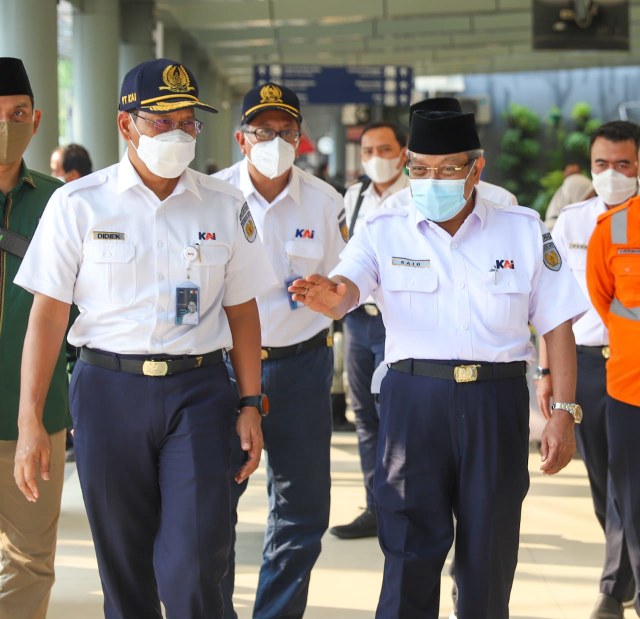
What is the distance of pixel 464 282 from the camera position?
2963 millimetres

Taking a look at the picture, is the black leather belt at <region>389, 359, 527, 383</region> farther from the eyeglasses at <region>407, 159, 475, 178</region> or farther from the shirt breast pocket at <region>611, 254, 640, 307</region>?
the shirt breast pocket at <region>611, 254, 640, 307</region>

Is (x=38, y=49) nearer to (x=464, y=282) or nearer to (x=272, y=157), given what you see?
(x=272, y=157)

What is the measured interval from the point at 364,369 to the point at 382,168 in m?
1.05

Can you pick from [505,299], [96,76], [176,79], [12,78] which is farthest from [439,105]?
[96,76]

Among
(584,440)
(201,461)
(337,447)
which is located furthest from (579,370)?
(337,447)

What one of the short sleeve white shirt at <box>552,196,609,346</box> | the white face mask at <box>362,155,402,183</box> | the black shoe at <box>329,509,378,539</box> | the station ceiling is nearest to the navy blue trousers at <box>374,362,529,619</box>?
the short sleeve white shirt at <box>552,196,609,346</box>

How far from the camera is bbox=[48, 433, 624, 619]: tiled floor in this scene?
4.29 metres

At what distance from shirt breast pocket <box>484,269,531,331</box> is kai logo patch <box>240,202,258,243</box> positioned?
2.15 ft

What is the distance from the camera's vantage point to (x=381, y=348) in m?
5.02

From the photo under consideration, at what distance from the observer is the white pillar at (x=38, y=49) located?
26.9ft

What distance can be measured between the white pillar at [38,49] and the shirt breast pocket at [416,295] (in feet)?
19.5

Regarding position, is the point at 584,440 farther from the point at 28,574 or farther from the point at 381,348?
the point at 28,574

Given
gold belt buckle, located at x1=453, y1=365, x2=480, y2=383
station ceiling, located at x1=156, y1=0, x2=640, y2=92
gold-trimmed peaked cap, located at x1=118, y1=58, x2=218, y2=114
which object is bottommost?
gold belt buckle, located at x1=453, y1=365, x2=480, y2=383

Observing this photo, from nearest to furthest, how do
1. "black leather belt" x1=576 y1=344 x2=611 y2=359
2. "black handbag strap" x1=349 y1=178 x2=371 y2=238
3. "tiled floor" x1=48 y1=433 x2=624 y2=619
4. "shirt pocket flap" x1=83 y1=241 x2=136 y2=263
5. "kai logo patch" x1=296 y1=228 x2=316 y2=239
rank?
1. "shirt pocket flap" x1=83 y1=241 x2=136 y2=263
2. "kai logo patch" x1=296 y1=228 x2=316 y2=239
3. "black leather belt" x1=576 y1=344 x2=611 y2=359
4. "tiled floor" x1=48 y1=433 x2=624 y2=619
5. "black handbag strap" x1=349 y1=178 x2=371 y2=238
